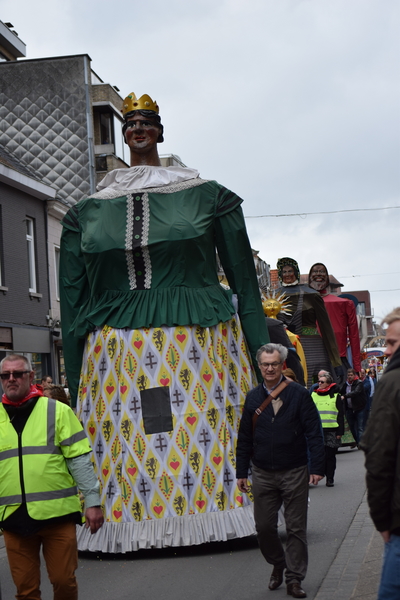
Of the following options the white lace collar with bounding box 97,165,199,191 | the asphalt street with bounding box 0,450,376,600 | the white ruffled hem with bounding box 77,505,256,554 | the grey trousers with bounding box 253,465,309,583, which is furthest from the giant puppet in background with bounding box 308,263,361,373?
the grey trousers with bounding box 253,465,309,583

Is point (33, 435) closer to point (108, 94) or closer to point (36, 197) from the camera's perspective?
point (36, 197)

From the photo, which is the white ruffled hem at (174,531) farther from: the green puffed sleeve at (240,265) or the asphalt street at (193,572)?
the green puffed sleeve at (240,265)

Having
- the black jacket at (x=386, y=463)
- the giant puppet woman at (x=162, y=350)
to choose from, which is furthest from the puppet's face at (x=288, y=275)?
the black jacket at (x=386, y=463)

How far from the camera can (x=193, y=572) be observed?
6.83 m

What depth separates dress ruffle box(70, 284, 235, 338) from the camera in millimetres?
7582

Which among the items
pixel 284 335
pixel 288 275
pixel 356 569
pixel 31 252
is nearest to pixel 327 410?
pixel 284 335

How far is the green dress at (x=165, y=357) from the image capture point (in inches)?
291

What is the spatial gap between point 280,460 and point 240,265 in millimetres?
2149

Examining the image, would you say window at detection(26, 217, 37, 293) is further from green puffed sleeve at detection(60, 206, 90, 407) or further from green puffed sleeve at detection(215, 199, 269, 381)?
green puffed sleeve at detection(215, 199, 269, 381)

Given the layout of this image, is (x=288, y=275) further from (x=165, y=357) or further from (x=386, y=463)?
(x=386, y=463)

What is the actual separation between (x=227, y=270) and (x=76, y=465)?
334 centimetres

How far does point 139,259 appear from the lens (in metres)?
7.71

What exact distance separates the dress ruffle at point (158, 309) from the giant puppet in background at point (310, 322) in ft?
25.2

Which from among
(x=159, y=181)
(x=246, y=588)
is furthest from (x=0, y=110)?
(x=246, y=588)
